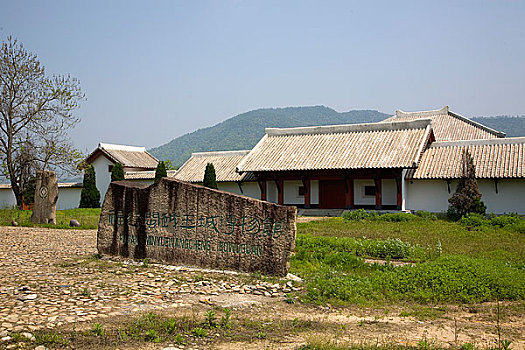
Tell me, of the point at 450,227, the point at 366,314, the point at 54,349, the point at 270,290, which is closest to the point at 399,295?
the point at 366,314

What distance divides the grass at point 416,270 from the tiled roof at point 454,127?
681 inches

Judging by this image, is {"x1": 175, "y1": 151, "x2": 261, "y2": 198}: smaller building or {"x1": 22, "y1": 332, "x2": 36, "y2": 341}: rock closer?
Result: {"x1": 22, "y1": 332, "x2": 36, "y2": 341}: rock

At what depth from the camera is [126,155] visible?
35.5m

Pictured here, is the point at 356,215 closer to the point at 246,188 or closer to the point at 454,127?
the point at 246,188

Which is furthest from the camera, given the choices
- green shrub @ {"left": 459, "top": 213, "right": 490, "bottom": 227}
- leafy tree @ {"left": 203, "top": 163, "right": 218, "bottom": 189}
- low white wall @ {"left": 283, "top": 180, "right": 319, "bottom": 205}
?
leafy tree @ {"left": 203, "top": 163, "right": 218, "bottom": 189}

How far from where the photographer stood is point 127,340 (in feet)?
15.6

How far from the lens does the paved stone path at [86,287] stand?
5484 millimetres

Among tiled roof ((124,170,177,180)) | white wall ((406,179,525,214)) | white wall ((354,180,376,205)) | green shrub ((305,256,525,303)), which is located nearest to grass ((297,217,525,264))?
green shrub ((305,256,525,303))

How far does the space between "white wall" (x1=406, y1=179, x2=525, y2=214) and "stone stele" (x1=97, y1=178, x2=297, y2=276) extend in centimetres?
1554

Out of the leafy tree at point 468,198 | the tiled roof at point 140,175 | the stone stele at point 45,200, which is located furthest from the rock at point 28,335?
the tiled roof at point 140,175

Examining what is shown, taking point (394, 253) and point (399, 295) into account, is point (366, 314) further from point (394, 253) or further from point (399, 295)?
point (394, 253)

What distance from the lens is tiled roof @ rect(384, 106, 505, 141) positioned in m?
29.9

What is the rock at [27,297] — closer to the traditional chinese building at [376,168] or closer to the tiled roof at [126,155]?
the traditional chinese building at [376,168]

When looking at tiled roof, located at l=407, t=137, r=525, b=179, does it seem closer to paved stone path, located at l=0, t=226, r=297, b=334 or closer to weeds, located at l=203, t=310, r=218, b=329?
paved stone path, located at l=0, t=226, r=297, b=334
